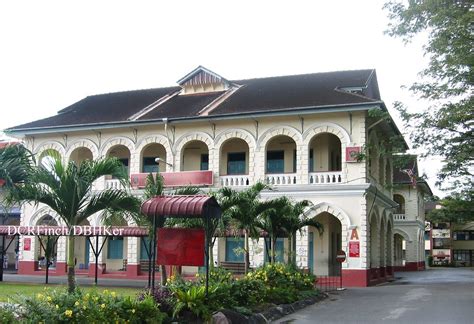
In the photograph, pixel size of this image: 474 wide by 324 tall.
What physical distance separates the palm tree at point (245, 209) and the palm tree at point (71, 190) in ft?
19.7

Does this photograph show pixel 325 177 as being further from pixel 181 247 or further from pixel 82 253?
pixel 181 247

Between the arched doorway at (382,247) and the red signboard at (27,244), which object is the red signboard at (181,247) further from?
the red signboard at (27,244)

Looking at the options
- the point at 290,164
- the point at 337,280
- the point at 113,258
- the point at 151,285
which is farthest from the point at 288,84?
the point at 151,285

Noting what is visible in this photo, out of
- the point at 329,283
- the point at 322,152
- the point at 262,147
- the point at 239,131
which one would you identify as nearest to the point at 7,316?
the point at 329,283

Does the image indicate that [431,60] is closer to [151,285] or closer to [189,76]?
[151,285]

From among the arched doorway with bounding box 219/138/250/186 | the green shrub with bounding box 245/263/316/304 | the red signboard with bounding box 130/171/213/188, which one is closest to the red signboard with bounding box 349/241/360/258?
the arched doorway with bounding box 219/138/250/186

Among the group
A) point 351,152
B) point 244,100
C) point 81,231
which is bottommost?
point 81,231

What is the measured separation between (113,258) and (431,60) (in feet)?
73.5

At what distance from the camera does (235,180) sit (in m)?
30.7

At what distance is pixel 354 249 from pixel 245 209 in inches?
377

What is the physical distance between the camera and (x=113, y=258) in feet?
115

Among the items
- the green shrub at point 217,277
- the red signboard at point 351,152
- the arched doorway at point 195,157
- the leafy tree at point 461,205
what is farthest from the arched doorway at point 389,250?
the green shrub at point 217,277

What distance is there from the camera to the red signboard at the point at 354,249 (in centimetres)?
2777

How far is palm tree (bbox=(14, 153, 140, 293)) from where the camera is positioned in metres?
13.3
